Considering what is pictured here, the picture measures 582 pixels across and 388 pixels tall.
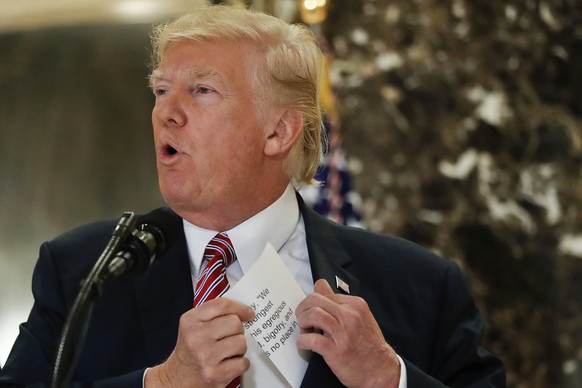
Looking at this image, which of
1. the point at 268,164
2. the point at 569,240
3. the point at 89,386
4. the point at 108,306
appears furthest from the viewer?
the point at 569,240

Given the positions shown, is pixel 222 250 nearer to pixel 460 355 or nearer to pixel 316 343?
pixel 316 343

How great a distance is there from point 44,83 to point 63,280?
3.04m

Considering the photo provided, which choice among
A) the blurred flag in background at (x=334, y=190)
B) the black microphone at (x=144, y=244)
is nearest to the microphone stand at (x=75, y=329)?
the black microphone at (x=144, y=244)

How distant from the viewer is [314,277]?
2.63m

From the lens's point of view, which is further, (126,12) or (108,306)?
(126,12)

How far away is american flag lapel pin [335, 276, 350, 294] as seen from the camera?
2.64 m

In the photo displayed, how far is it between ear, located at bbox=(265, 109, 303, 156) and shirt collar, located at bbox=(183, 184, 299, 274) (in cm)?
14

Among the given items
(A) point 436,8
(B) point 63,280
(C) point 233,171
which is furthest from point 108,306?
(A) point 436,8

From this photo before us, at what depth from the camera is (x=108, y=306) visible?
8.46ft

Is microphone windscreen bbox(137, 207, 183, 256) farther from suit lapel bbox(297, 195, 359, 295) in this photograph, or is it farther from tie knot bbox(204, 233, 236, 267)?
suit lapel bbox(297, 195, 359, 295)

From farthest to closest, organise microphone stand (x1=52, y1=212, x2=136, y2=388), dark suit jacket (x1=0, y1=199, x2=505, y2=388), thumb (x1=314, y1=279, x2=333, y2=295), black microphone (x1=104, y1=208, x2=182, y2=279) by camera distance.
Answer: dark suit jacket (x1=0, y1=199, x2=505, y2=388) < thumb (x1=314, y1=279, x2=333, y2=295) < black microphone (x1=104, y1=208, x2=182, y2=279) < microphone stand (x1=52, y1=212, x2=136, y2=388)

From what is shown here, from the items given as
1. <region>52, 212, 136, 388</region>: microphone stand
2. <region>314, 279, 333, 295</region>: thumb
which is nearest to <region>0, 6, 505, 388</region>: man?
<region>314, 279, 333, 295</region>: thumb

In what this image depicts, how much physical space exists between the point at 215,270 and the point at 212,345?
41 cm

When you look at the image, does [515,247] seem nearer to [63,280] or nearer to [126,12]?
[126,12]
